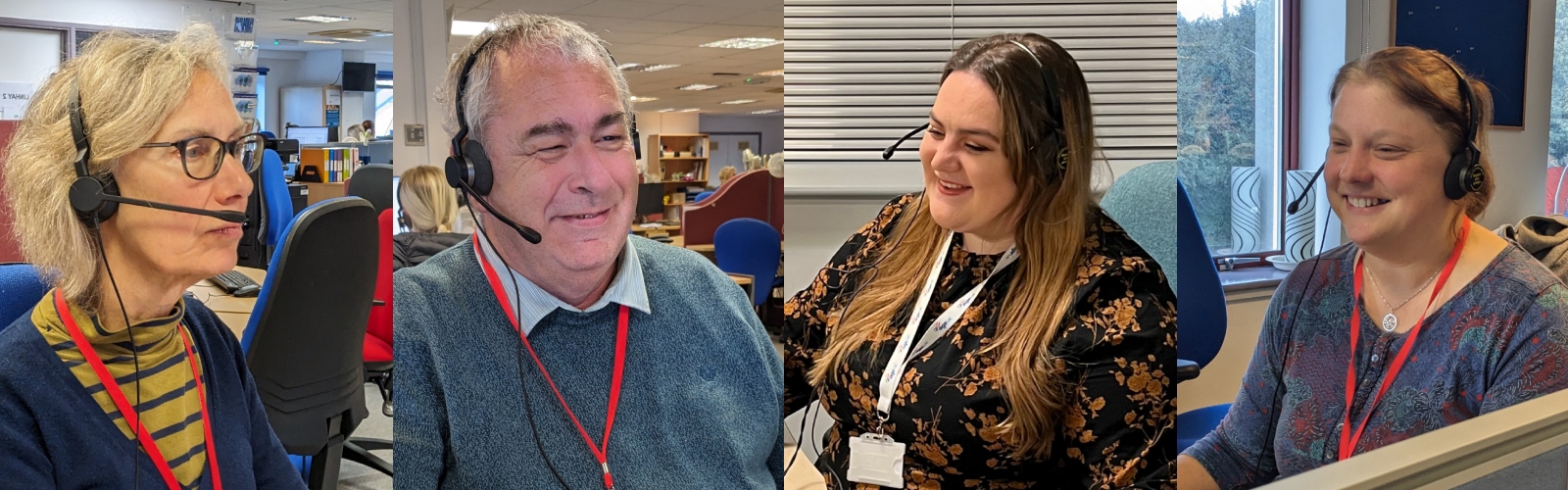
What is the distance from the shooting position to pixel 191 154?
1122 millimetres

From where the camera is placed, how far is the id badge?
1.55 metres

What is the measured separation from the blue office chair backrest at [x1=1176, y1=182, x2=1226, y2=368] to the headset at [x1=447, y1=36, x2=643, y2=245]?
1.39 metres

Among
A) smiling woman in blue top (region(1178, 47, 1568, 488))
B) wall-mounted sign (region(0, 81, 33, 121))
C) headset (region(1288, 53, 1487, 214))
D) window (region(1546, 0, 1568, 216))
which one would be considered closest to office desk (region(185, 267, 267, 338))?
wall-mounted sign (region(0, 81, 33, 121))

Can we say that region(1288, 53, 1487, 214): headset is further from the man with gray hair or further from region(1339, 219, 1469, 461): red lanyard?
the man with gray hair

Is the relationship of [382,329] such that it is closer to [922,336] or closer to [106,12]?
[106,12]

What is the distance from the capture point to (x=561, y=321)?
51.3 inches

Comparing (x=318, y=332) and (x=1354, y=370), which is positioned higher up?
(x=318, y=332)

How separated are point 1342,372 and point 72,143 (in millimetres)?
2358

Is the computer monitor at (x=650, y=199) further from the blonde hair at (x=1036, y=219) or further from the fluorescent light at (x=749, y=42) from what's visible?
the blonde hair at (x=1036, y=219)

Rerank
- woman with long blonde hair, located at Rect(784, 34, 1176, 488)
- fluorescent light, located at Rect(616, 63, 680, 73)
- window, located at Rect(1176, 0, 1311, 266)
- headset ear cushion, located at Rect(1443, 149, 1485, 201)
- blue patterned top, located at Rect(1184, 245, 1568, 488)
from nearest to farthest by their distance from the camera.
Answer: fluorescent light, located at Rect(616, 63, 680, 73), woman with long blonde hair, located at Rect(784, 34, 1176, 488), window, located at Rect(1176, 0, 1311, 266), blue patterned top, located at Rect(1184, 245, 1568, 488), headset ear cushion, located at Rect(1443, 149, 1485, 201)

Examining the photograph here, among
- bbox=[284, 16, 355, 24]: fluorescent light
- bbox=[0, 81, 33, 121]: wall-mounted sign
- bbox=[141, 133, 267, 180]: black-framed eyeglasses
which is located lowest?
bbox=[141, 133, 267, 180]: black-framed eyeglasses

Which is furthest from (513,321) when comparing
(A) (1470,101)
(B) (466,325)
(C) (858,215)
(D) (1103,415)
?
(A) (1470,101)

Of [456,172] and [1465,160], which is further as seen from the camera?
[1465,160]

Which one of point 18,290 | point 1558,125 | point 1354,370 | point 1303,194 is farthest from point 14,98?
point 1558,125
